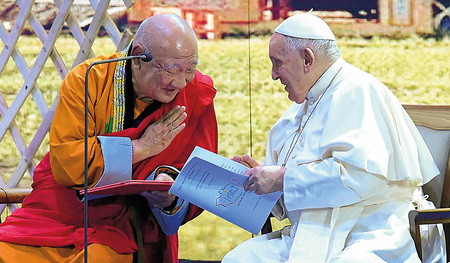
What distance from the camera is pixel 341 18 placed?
3.85m

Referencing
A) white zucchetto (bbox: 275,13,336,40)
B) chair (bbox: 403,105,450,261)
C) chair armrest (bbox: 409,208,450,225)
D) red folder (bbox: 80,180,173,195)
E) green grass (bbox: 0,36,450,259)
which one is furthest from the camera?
green grass (bbox: 0,36,450,259)

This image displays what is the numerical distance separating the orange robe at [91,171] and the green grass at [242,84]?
114 centimetres

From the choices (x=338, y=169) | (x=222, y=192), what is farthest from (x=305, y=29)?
(x=222, y=192)

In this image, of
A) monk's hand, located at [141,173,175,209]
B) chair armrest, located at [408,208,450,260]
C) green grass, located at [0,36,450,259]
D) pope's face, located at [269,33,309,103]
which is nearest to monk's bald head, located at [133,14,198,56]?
pope's face, located at [269,33,309,103]

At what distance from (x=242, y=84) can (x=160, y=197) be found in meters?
1.48

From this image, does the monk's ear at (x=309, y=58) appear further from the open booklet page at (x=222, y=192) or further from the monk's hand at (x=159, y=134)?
the monk's hand at (x=159, y=134)

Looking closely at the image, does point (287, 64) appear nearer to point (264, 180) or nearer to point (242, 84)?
point (264, 180)

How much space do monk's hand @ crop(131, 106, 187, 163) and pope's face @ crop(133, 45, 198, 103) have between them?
6 centimetres

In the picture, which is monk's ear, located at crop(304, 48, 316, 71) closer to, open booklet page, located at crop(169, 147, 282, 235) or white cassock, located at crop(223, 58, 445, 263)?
white cassock, located at crop(223, 58, 445, 263)

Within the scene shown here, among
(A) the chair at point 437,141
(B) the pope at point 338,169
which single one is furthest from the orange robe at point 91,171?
(A) the chair at point 437,141

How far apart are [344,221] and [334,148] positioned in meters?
0.23

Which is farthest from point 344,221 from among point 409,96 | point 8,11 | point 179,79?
point 8,11

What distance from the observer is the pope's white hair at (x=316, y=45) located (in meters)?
2.35

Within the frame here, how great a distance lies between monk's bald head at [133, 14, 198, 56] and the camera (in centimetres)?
254
